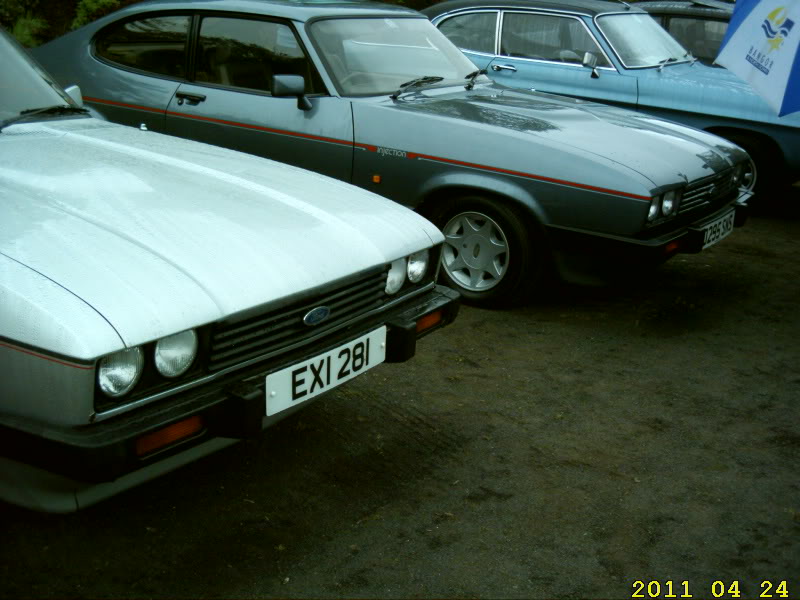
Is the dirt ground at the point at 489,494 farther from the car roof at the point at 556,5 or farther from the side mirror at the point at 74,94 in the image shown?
the car roof at the point at 556,5

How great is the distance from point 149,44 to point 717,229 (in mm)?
3730

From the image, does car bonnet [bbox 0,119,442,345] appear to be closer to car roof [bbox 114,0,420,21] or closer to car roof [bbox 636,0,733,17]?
car roof [bbox 114,0,420,21]

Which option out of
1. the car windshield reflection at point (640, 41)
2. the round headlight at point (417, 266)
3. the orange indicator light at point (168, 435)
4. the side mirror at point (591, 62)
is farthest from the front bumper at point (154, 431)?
the car windshield reflection at point (640, 41)

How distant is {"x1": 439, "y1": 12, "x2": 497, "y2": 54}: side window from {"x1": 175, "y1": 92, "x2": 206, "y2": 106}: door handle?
Answer: 2.97m

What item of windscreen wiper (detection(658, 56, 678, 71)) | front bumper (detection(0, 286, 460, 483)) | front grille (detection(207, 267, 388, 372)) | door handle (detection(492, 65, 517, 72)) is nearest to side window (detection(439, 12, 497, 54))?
door handle (detection(492, 65, 517, 72))

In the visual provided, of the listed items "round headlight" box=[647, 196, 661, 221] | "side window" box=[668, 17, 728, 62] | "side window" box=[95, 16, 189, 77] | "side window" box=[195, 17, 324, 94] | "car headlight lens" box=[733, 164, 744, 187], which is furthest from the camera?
"side window" box=[668, 17, 728, 62]

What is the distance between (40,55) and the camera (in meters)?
6.29

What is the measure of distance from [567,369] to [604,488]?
1.15 meters

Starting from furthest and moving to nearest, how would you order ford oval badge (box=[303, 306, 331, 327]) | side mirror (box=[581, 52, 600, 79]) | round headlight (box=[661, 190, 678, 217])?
side mirror (box=[581, 52, 600, 79]) < round headlight (box=[661, 190, 678, 217]) < ford oval badge (box=[303, 306, 331, 327])

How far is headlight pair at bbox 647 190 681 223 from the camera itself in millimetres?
4488

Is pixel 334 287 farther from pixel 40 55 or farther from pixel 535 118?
pixel 40 55

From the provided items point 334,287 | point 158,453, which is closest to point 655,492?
point 334,287

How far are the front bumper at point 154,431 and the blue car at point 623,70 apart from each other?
5016mm

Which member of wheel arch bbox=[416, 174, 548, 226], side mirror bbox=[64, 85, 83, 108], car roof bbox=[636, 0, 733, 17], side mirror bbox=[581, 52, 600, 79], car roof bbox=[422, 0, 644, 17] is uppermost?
car roof bbox=[636, 0, 733, 17]
